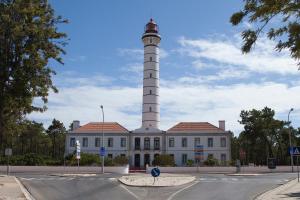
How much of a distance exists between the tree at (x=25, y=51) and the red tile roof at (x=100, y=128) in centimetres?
5305

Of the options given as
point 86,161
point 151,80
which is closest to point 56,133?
point 151,80

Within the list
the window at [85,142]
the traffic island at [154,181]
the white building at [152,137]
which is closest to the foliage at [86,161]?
the white building at [152,137]

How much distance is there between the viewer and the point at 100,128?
7738cm

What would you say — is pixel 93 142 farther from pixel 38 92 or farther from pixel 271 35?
pixel 271 35

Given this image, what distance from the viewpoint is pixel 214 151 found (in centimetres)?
7394

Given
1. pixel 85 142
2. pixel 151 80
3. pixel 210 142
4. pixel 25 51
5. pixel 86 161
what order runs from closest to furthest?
pixel 25 51, pixel 86 161, pixel 151 80, pixel 210 142, pixel 85 142

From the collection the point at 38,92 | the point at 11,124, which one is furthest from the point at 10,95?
the point at 11,124

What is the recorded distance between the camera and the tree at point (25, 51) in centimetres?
2120

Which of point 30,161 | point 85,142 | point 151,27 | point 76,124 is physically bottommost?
point 30,161

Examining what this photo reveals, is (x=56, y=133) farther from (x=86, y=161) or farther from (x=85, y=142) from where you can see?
(x=86, y=161)

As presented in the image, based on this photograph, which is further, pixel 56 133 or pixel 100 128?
pixel 56 133

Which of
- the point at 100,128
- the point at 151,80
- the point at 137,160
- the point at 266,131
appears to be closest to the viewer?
the point at 151,80

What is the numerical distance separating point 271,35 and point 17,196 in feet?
47.4

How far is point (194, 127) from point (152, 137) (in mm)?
8054
